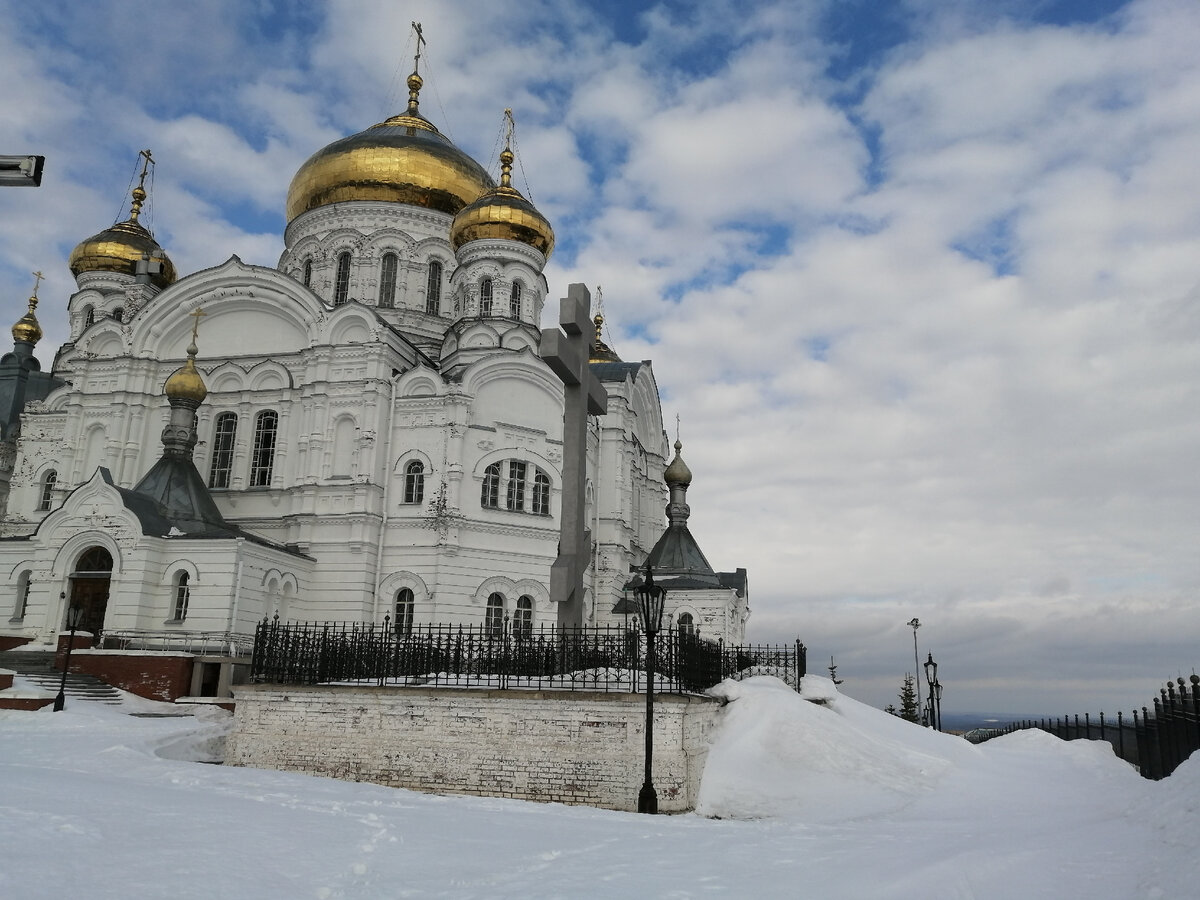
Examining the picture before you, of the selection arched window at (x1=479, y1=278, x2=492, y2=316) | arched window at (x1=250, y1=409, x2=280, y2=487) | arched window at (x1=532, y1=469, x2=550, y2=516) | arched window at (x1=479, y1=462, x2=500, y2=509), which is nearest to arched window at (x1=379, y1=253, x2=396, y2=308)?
arched window at (x1=479, y1=278, x2=492, y2=316)

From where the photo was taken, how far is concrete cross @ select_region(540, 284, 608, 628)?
14023 millimetres

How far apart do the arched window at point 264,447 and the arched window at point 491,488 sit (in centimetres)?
609

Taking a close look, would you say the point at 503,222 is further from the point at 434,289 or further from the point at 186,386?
the point at 186,386

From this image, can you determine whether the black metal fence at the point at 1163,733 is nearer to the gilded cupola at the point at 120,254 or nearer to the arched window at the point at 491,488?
the arched window at the point at 491,488

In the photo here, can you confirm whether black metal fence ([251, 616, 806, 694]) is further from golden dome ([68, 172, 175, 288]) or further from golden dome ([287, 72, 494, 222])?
golden dome ([68, 172, 175, 288])

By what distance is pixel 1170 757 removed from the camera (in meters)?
13.2

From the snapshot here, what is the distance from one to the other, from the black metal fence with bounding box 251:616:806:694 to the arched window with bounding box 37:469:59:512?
1862cm

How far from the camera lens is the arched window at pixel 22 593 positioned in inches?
897

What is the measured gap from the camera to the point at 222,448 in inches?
1093

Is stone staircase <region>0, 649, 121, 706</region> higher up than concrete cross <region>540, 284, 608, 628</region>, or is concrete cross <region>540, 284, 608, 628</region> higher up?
concrete cross <region>540, 284, 608, 628</region>

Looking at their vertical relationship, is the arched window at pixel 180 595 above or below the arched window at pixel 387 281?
below

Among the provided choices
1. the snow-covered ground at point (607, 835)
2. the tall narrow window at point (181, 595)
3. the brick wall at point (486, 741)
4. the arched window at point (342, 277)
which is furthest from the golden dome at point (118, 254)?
the brick wall at point (486, 741)

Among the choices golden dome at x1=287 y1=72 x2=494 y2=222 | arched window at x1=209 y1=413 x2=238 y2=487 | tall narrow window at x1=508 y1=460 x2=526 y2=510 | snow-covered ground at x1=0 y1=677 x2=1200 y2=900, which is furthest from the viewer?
golden dome at x1=287 y1=72 x2=494 y2=222

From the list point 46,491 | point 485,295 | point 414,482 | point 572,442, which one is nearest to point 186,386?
point 414,482
